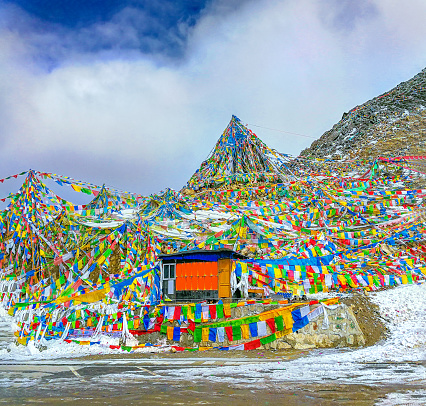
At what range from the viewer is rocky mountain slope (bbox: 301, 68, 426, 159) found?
52469 mm

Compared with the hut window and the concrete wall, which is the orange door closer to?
the hut window

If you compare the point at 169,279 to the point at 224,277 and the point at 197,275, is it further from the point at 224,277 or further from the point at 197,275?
the point at 224,277

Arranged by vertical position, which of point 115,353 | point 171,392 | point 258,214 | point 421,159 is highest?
point 421,159

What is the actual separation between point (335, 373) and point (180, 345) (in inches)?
336

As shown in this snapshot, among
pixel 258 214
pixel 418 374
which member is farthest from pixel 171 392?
pixel 258 214

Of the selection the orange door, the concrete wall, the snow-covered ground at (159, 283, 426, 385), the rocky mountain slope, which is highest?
the rocky mountain slope

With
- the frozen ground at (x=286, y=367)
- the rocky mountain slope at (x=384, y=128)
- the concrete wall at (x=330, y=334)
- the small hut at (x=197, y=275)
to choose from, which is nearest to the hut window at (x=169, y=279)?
the small hut at (x=197, y=275)

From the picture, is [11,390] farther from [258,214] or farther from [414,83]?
[414,83]

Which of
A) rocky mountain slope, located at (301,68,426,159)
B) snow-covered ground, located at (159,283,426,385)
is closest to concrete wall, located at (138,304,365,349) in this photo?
snow-covered ground, located at (159,283,426,385)

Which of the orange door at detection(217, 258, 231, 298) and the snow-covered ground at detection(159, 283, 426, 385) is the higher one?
the orange door at detection(217, 258, 231, 298)

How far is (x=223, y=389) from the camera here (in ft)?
29.7

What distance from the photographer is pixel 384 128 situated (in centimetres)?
5878

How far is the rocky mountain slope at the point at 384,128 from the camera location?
52469 mm

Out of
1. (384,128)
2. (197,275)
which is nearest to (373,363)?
(197,275)
